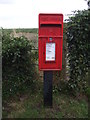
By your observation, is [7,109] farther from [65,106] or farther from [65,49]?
[65,49]

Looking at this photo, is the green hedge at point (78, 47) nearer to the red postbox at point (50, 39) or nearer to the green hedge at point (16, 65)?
the red postbox at point (50, 39)

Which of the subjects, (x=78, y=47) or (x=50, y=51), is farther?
(x=78, y=47)

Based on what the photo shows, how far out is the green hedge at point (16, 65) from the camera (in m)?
4.70

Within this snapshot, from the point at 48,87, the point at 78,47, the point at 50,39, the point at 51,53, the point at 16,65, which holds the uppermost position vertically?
the point at 50,39

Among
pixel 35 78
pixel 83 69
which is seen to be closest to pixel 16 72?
pixel 35 78

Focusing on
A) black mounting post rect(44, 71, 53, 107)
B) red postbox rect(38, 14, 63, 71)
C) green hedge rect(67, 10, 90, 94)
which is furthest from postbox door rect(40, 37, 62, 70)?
green hedge rect(67, 10, 90, 94)

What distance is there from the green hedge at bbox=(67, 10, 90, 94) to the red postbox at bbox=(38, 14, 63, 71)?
66 cm

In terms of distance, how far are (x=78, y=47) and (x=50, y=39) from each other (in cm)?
92

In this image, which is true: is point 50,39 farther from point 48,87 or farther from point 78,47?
point 48,87

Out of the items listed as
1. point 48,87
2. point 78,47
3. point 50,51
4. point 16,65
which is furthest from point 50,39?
point 16,65

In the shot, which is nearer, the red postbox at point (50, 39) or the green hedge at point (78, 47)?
the red postbox at point (50, 39)

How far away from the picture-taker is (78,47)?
4.75 meters

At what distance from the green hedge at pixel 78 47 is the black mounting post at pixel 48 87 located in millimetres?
700

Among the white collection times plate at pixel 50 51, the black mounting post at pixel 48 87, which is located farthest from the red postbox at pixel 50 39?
the black mounting post at pixel 48 87
